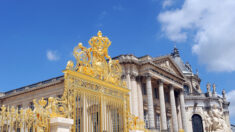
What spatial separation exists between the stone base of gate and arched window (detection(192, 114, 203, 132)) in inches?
1431

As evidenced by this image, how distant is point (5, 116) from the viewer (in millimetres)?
8844

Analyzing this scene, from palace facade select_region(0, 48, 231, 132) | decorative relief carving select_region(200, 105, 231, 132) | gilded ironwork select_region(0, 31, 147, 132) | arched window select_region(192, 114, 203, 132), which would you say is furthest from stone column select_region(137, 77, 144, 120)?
gilded ironwork select_region(0, 31, 147, 132)

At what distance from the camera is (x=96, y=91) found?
10.7 metres

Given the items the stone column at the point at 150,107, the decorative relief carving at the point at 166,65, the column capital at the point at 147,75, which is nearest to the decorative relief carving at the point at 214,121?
the decorative relief carving at the point at 166,65

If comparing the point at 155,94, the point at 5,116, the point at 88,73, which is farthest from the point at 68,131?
the point at 155,94

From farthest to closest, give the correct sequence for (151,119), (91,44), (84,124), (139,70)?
(139,70) → (151,119) → (91,44) → (84,124)

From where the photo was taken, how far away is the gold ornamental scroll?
960cm

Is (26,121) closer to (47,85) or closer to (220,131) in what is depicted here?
(47,85)

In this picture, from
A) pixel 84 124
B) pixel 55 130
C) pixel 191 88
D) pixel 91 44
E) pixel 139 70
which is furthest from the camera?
pixel 191 88

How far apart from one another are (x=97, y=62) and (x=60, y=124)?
3.48 meters

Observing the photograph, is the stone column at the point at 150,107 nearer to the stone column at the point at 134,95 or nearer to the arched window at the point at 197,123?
the stone column at the point at 134,95

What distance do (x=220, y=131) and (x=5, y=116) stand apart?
113ft

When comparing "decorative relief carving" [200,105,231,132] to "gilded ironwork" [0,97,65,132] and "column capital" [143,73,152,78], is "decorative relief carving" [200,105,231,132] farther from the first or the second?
"gilded ironwork" [0,97,65,132]

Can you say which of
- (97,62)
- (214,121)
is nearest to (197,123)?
(214,121)
